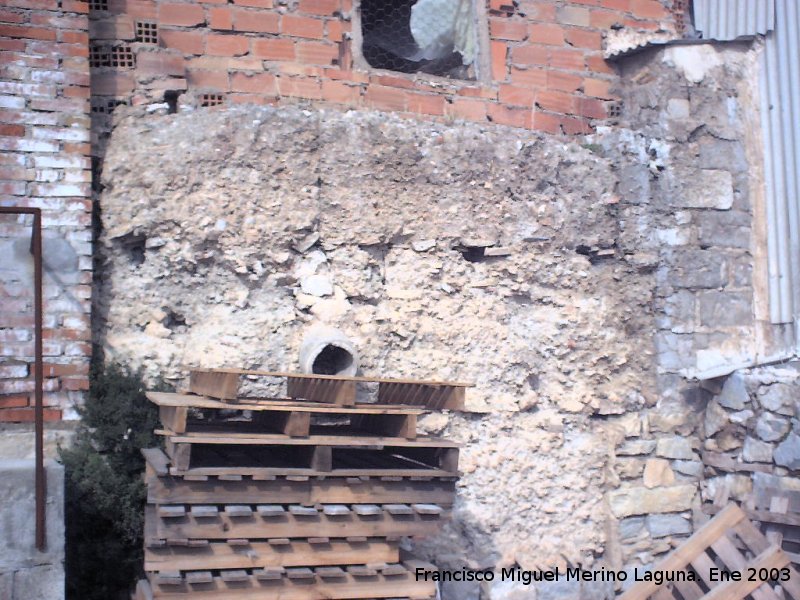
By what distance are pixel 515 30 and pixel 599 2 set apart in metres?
0.60

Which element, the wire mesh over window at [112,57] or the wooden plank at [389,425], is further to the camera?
Answer: the wire mesh over window at [112,57]

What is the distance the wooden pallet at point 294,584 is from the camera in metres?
3.90

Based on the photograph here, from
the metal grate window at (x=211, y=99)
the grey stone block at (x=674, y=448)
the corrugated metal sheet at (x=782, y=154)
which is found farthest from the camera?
the corrugated metal sheet at (x=782, y=154)

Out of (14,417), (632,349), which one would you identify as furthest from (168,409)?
(632,349)

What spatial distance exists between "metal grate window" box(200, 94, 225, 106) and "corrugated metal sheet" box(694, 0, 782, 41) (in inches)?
111

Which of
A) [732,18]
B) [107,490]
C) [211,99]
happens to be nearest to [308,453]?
[107,490]

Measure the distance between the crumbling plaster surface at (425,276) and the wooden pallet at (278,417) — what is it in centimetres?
43

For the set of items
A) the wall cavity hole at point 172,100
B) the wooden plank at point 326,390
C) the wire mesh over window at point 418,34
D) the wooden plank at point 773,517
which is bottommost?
the wooden plank at point 773,517

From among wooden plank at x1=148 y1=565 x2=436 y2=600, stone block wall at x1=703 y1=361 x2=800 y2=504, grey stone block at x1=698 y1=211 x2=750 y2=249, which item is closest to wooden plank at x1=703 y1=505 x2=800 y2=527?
stone block wall at x1=703 y1=361 x2=800 y2=504

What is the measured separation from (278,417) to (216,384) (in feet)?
1.21

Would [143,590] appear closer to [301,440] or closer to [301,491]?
[301,491]

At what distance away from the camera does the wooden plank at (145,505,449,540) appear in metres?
3.94

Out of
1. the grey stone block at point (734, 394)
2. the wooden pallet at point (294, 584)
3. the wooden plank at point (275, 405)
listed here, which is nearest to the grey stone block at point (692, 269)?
the grey stone block at point (734, 394)

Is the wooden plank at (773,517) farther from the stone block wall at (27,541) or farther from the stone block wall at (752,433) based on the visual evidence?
the stone block wall at (27,541)
